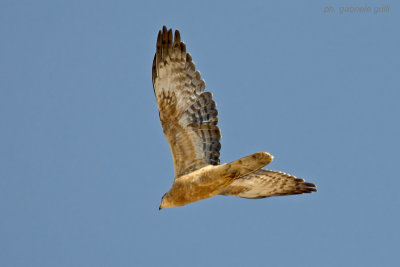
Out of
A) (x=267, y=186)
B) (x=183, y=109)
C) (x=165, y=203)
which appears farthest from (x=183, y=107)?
(x=267, y=186)

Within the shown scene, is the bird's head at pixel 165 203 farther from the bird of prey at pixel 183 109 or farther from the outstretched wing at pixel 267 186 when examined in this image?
the outstretched wing at pixel 267 186

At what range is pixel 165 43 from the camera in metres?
12.0

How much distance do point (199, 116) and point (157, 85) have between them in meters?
0.99

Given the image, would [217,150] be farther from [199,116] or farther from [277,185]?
[277,185]

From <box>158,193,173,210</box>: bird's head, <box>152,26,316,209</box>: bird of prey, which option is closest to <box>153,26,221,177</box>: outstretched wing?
<box>152,26,316,209</box>: bird of prey

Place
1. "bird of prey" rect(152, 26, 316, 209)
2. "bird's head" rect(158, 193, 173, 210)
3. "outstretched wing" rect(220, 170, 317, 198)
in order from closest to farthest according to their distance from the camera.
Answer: "bird's head" rect(158, 193, 173, 210) → "bird of prey" rect(152, 26, 316, 209) → "outstretched wing" rect(220, 170, 317, 198)

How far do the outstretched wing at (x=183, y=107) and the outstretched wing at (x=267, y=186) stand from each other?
866mm

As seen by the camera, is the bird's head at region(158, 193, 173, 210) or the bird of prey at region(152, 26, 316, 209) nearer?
the bird's head at region(158, 193, 173, 210)

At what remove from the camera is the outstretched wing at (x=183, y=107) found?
1195 cm

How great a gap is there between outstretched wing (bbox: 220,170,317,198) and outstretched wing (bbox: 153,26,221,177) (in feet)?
2.84

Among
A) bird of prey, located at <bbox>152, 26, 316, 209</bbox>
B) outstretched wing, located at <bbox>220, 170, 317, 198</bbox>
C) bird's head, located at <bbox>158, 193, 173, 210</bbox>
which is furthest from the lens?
outstretched wing, located at <bbox>220, 170, 317, 198</bbox>

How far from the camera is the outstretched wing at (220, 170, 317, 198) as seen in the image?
1253 cm

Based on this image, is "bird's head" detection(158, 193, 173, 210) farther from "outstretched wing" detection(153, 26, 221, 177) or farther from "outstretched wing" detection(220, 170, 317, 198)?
"outstretched wing" detection(220, 170, 317, 198)

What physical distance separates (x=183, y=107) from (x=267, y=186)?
2368 mm
